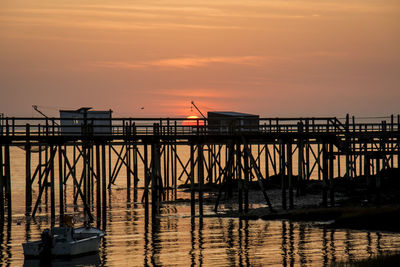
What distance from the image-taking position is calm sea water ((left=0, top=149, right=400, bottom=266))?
33531mm

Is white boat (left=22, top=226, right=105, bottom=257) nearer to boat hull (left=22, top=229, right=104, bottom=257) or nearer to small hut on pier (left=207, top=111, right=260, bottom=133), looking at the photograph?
boat hull (left=22, top=229, right=104, bottom=257)

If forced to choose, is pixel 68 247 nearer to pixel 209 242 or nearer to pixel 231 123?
pixel 209 242

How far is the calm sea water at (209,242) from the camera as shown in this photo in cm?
3353

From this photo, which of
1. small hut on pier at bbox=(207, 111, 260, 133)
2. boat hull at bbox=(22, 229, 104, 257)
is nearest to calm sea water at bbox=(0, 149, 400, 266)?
boat hull at bbox=(22, 229, 104, 257)

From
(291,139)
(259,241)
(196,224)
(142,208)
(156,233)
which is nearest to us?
(259,241)

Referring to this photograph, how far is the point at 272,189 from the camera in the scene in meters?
65.6

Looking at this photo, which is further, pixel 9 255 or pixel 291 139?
pixel 291 139

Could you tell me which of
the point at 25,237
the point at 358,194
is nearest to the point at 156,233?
the point at 25,237

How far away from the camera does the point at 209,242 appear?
125 ft

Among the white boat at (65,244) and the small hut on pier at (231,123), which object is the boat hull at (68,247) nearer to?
the white boat at (65,244)

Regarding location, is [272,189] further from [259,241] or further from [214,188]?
[259,241]

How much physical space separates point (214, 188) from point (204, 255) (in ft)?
112

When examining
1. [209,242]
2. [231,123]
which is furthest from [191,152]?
[209,242]

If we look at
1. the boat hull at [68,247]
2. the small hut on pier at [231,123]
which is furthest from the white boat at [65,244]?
the small hut on pier at [231,123]
